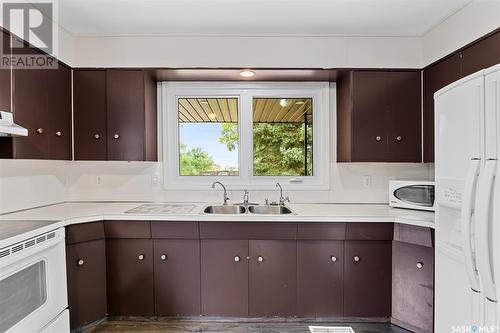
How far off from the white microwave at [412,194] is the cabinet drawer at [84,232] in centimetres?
249

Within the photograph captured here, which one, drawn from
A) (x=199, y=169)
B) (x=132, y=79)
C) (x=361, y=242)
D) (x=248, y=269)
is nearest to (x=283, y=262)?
(x=248, y=269)

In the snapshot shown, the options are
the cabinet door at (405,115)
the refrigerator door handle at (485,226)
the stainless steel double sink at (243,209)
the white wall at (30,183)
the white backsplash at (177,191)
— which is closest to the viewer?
the refrigerator door handle at (485,226)

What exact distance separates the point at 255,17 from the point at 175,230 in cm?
186

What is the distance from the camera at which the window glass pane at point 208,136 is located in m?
2.83

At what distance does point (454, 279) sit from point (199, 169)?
2.23 metres

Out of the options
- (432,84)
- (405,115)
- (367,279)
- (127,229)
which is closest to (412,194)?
(405,115)

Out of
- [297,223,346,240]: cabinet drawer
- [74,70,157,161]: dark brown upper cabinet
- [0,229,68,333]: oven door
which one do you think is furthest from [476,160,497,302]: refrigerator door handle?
[74,70,157,161]: dark brown upper cabinet

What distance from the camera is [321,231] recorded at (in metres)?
2.11

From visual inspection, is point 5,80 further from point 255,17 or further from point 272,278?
point 272,278

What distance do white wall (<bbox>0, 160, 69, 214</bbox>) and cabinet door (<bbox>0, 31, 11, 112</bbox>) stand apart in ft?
1.70

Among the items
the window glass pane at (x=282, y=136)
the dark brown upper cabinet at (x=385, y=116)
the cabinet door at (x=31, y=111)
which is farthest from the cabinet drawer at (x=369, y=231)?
the cabinet door at (x=31, y=111)

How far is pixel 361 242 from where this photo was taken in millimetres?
2115

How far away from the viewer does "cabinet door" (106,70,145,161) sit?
2.46m

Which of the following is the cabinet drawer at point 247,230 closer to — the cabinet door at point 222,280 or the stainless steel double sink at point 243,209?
the cabinet door at point 222,280
